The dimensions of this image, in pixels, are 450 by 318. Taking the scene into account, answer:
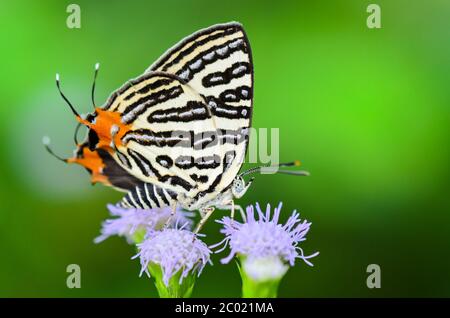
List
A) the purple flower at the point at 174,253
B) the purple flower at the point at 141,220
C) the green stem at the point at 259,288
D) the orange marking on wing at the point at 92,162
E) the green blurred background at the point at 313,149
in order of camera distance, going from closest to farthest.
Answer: the green stem at the point at 259,288 → the purple flower at the point at 174,253 → the orange marking on wing at the point at 92,162 → the purple flower at the point at 141,220 → the green blurred background at the point at 313,149

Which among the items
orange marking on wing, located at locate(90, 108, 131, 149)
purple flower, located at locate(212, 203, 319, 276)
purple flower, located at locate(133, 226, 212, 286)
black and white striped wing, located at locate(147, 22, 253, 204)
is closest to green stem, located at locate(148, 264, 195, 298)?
purple flower, located at locate(133, 226, 212, 286)

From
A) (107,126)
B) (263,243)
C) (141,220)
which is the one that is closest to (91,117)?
(107,126)

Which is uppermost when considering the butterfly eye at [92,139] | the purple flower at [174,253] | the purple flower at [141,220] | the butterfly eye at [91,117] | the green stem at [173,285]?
the butterfly eye at [91,117]

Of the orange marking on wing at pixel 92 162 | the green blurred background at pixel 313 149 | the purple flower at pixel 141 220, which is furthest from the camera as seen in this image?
the green blurred background at pixel 313 149

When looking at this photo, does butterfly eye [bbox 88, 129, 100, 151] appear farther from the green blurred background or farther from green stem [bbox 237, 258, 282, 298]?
the green blurred background

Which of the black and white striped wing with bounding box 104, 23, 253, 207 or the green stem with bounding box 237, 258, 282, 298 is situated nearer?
the green stem with bounding box 237, 258, 282, 298

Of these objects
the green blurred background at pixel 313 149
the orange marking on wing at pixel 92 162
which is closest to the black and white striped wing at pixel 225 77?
the orange marking on wing at pixel 92 162

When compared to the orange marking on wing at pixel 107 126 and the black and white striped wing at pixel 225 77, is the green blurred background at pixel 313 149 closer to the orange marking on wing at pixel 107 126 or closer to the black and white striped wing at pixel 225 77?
the black and white striped wing at pixel 225 77

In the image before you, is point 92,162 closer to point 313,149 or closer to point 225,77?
point 225,77

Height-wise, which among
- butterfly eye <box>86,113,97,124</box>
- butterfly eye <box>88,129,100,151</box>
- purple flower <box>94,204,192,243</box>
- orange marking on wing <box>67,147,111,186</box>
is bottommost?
purple flower <box>94,204,192,243</box>
